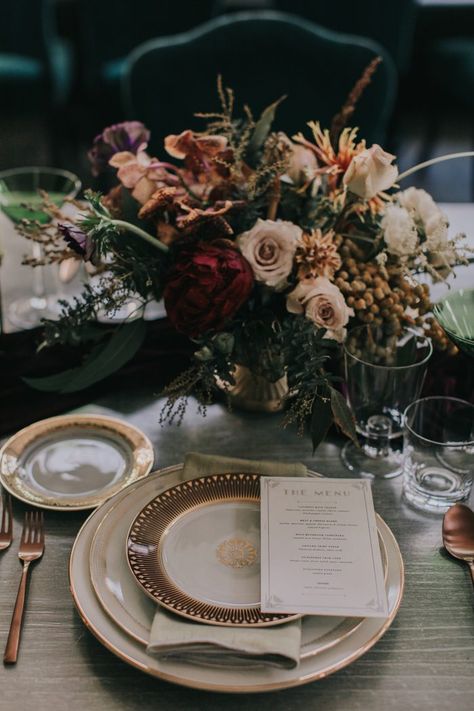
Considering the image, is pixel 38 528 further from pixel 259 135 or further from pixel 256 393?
pixel 259 135

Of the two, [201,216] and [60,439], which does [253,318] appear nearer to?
[201,216]

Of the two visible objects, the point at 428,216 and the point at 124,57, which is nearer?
the point at 428,216

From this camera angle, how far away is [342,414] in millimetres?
→ 898

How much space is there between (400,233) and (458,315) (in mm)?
169

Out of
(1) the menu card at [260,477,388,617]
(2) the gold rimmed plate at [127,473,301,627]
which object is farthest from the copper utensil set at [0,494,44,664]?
(1) the menu card at [260,477,388,617]

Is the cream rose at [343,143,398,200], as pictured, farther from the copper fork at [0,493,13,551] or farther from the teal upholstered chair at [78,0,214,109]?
the teal upholstered chair at [78,0,214,109]

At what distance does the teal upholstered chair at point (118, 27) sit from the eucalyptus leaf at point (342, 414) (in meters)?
2.51

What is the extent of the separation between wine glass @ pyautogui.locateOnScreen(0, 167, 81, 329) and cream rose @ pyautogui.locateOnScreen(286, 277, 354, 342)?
493 millimetres

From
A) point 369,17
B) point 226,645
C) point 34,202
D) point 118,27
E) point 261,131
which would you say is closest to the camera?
point 226,645

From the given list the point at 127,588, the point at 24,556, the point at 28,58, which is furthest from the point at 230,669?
the point at 28,58

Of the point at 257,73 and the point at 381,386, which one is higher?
the point at 257,73

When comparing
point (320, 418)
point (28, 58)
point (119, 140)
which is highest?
point (119, 140)

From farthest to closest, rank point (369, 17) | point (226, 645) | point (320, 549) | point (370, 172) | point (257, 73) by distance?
1. point (369, 17)
2. point (257, 73)
3. point (370, 172)
4. point (320, 549)
5. point (226, 645)

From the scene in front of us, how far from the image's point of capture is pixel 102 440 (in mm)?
1007
